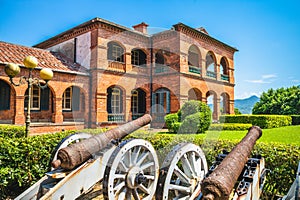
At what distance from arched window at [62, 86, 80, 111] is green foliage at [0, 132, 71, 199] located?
11.3 meters

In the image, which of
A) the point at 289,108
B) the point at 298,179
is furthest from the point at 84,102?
the point at 289,108

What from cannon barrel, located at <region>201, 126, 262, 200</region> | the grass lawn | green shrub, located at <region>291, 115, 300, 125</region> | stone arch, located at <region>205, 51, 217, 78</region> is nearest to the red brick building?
stone arch, located at <region>205, 51, 217, 78</region>

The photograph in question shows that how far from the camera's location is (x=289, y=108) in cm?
2627

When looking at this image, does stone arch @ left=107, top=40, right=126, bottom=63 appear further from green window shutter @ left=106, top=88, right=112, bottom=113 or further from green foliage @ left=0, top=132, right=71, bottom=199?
green foliage @ left=0, top=132, right=71, bottom=199

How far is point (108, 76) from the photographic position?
51.2 ft

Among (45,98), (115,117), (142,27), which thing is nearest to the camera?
(45,98)

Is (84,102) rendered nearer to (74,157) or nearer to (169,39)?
(169,39)

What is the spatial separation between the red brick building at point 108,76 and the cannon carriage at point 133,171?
10352 mm

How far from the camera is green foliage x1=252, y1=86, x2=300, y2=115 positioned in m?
26.2

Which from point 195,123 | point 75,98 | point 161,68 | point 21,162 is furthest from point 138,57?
point 21,162

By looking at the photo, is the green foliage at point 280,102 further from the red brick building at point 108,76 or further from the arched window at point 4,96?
the arched window at point 4,96

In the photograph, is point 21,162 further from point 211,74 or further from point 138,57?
point 211,74

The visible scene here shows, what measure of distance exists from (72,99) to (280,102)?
75.6ft

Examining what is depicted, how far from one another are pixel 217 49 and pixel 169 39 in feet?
19.3
